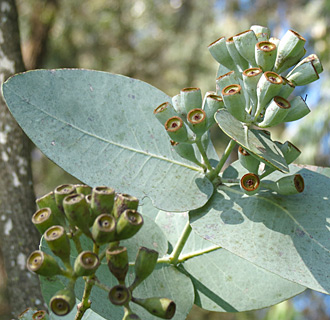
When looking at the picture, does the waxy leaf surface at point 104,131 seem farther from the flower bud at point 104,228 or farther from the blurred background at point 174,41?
the blurred background at point 174,41

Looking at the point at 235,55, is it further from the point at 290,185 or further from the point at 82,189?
the point at 82,189

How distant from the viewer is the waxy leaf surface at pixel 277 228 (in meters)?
0.66

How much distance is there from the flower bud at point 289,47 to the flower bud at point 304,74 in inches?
0.8

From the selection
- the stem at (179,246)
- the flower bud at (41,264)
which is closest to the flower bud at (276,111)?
the stem at (179,246)

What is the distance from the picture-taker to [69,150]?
2.64ft

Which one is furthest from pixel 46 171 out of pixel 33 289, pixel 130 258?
pixel 130 258

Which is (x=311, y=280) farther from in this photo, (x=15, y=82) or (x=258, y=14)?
(x=258, y=14)

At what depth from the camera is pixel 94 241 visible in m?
0.59

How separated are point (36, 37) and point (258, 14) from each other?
5.59 metres

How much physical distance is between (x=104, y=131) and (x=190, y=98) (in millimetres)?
173

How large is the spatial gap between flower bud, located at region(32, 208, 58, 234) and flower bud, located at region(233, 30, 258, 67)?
37 centimetres

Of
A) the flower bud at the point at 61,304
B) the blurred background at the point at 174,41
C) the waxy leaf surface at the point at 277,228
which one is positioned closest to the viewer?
the flower bud at the point at 61,304

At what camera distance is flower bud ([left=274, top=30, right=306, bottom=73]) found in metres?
0.74

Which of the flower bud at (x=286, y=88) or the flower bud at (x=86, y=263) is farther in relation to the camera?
the flower bud at (x=286, y=88)
